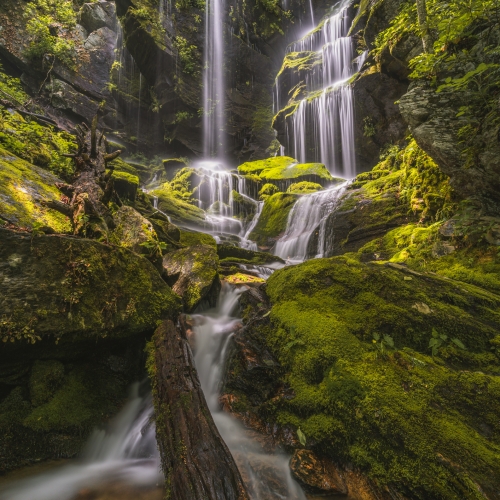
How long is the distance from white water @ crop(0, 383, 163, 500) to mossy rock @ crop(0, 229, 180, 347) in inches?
38.5

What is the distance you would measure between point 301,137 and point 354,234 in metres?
13.0

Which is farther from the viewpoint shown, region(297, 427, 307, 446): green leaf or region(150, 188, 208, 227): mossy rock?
region(150, 188, 208, 227): mossy rock

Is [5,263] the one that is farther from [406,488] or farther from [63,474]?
[406,488]

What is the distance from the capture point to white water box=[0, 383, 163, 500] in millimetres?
2262

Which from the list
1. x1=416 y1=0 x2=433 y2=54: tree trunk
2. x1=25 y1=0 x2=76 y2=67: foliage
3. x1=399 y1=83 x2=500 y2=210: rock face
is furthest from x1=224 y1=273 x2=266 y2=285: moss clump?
x1=25 y1=0 x2=76 y2=67: foliage

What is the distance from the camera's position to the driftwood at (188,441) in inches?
71.3

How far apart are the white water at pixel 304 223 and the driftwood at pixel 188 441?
7.40 m

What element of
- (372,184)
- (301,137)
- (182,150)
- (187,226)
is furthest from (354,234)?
(182,150)

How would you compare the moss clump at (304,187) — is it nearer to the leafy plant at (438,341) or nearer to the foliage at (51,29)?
the leafy plant at (438,341)

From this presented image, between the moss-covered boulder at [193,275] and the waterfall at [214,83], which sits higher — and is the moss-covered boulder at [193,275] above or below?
below

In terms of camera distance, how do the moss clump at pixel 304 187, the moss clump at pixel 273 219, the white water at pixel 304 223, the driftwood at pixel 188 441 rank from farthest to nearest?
1. the moss clump at pixel 304 187
2. the moss clump at pixel 273 219
3. the white water at pixel 304 223
4. the driftwood at pixel 188 441

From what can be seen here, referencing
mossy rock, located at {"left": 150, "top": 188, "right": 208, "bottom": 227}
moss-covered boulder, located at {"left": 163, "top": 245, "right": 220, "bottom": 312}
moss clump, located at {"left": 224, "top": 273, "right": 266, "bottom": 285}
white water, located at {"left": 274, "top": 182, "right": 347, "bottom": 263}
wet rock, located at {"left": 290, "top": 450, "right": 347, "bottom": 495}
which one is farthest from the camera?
mossy rock, located at {"left": 150, "top": 188, "right": 208, "bottom": 227}

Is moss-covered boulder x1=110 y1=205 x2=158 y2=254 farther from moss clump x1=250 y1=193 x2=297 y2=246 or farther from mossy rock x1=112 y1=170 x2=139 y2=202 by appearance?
moss clump x1=250 y1=193 x2=297 y2=246

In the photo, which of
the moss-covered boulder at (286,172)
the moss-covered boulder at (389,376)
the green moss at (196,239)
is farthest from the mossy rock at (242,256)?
the moss-covered boulder at (286,172)
